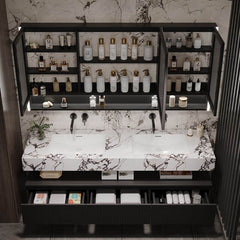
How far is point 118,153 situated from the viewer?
14.3 feet

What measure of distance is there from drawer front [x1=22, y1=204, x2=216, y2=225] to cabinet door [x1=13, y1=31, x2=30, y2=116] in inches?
41.0

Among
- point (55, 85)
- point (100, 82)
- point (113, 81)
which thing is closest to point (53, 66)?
point (55, 85)

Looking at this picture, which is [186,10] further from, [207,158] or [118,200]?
[118,200]

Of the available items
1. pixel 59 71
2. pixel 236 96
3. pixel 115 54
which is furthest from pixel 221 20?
pixel 59 71

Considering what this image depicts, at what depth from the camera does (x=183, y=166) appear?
14.2 feet

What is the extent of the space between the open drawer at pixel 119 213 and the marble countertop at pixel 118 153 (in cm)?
36

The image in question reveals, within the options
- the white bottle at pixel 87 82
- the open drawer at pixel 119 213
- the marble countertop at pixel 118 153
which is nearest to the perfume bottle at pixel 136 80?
the white bottle at pixel 87 82

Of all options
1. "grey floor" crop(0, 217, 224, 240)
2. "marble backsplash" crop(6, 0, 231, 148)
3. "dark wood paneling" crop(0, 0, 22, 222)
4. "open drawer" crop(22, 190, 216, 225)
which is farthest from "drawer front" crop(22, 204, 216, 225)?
"marble backsplash" crop(6, 0, 231, 148)

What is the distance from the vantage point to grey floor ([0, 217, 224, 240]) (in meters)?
4.47

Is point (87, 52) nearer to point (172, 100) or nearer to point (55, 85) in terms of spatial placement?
point (55, 85)

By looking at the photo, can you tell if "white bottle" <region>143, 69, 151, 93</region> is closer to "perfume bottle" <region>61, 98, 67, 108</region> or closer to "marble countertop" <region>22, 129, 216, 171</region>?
"marble countertop" <region>22, 129, 216, 171</region>

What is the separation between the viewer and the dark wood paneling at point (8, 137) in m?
4.02

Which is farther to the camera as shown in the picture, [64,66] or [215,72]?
[64,66]

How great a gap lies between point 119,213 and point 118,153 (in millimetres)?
593
